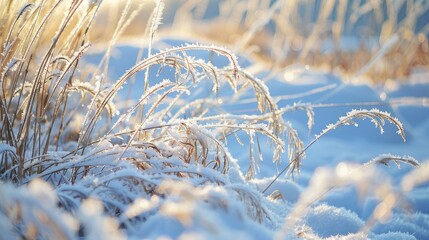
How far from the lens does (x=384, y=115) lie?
1.15 meters

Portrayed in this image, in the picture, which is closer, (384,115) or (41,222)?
(41,222)

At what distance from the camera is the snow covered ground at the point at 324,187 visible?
67 centimetres

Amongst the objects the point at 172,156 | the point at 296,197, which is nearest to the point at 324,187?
the point at 172,156

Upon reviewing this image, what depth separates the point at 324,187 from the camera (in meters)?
0.68

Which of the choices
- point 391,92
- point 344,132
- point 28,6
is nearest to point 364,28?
point 391,92

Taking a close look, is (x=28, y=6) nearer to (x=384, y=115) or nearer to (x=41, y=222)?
(x=41, y=222)

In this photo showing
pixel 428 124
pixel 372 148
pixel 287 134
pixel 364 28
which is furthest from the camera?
pixel 364 28

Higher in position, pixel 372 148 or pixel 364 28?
pixel 364 28

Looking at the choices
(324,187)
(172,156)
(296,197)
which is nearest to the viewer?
(324,187)

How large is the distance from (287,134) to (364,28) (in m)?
4.99

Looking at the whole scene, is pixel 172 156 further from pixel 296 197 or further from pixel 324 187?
pixel 296 197

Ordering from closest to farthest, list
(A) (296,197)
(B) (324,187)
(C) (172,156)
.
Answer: (B) (324,187), (C) (172,156), (A) (296,197)

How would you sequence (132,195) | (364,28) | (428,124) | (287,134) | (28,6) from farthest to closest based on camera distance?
(364,28) → (428,124) → (287,134) → (28,6) → (132,195)

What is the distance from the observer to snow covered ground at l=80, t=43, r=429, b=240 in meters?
0.67
